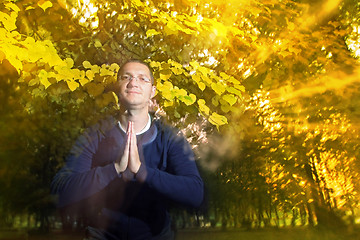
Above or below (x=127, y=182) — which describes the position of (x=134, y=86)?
above

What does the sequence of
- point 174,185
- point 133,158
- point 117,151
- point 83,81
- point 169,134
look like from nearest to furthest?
point 133,158
point 174,185
point 117,151
point 169,134
point 83,81

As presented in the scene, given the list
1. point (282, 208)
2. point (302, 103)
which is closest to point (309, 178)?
point (282, 208)

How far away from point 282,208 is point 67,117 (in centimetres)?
823

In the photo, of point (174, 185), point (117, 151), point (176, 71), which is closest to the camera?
point (174, 185)

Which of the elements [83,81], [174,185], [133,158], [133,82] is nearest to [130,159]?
[133,158]

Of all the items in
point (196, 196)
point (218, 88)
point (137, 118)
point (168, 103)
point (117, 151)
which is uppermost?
point (218, 88)

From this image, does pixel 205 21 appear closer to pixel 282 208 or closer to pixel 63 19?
pixel 63 19

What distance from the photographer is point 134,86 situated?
2.04 meters

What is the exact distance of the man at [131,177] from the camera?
186 cm

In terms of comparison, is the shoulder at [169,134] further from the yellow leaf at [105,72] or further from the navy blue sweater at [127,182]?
the yellow leaf at [105,72]

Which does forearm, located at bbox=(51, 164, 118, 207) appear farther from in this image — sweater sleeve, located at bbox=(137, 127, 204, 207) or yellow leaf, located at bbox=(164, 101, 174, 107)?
yellow leaf, located at bbox=(164, 101, 174, 107)

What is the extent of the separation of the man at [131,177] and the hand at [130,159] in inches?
0.7

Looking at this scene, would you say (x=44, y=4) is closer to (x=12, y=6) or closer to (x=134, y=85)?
(x=12, y=6)

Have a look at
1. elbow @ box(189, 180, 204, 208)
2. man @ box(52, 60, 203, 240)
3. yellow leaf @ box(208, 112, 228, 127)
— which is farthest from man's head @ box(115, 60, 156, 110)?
yellow leaf @ box(208, 112, 228, 127)
